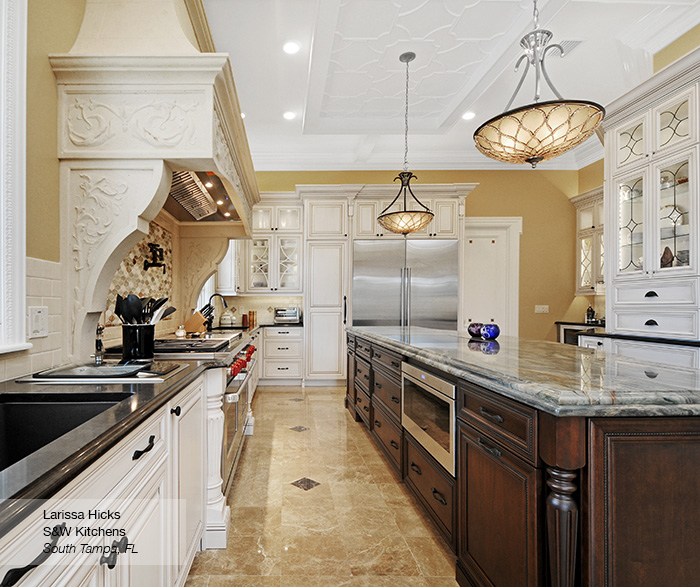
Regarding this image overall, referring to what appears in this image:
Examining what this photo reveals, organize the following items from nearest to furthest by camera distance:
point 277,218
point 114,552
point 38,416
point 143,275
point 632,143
Result: point 114,552 < point 38,416 < point 143,275 < point 632,143 < point 277,218

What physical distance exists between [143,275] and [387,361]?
1894mm

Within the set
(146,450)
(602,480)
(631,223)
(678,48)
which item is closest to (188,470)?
(146,450)

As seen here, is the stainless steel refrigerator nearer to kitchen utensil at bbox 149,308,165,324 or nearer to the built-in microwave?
the built-in microwave

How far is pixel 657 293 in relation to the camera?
326cm

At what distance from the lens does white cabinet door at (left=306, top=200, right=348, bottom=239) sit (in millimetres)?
5520

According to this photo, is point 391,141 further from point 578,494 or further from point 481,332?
point 578,494

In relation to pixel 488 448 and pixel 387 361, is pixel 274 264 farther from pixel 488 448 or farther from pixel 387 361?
pixel 488 448

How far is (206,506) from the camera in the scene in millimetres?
1918

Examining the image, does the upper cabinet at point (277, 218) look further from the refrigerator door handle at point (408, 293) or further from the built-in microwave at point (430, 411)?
the built-in microwave at point (430, 411)

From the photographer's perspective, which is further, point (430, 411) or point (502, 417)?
point (430, 411)

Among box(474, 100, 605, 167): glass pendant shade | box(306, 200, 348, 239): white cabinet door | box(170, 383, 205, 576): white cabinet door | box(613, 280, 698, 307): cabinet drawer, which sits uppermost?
box(306, 200, 348, 239): white cabinet door

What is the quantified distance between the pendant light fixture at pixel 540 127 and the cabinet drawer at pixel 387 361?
1.43 meters

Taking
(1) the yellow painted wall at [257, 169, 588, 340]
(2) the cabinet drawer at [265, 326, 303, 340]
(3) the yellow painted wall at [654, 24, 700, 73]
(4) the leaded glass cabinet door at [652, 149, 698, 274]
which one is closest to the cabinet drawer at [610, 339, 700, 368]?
(4) the leaded glass cabinet door at [652, 149, 698, 274]

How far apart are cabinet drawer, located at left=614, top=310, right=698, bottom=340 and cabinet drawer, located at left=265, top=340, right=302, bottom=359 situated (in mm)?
3756
